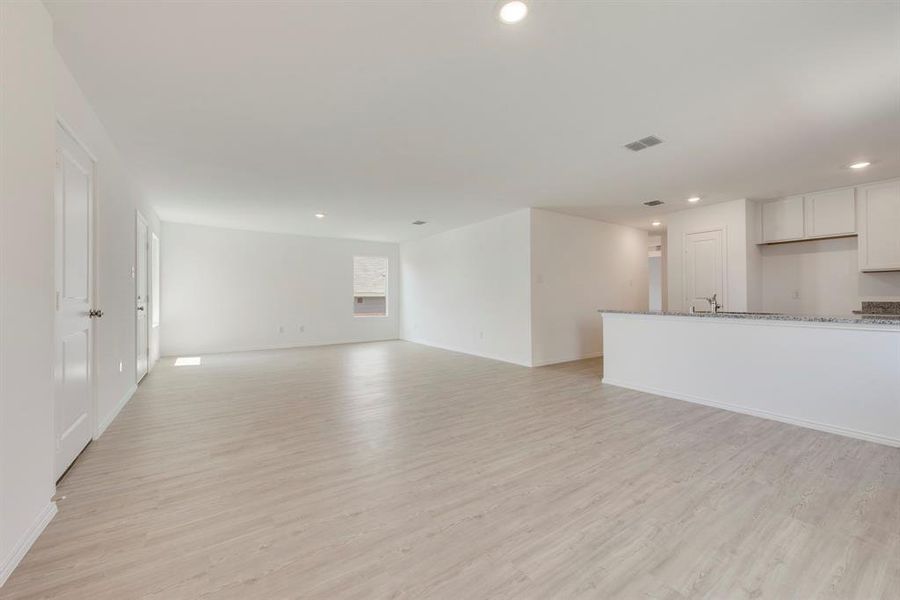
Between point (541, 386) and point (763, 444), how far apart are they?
212 cm

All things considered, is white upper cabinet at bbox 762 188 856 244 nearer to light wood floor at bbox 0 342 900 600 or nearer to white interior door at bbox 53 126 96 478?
light wood floor at bbox 0 342 900 600

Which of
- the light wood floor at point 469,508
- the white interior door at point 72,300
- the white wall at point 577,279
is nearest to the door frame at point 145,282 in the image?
the light wood floor at point 469,508

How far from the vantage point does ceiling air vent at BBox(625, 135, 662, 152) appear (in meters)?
3.18

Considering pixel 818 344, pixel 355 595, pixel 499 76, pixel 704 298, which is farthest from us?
pixel 704 298

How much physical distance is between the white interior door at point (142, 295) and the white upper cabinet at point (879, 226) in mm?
8562

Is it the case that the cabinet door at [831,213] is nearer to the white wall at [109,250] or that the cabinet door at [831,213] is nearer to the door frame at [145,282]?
the white wall at [109,250]

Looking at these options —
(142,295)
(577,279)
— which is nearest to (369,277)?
(142,295)

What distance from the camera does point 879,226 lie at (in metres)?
4.34

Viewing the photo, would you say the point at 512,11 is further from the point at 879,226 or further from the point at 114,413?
the point at 879,226

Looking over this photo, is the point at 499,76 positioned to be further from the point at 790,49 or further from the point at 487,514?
the point at 487,514

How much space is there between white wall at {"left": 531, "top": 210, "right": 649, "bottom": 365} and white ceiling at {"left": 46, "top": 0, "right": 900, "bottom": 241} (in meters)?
1.65

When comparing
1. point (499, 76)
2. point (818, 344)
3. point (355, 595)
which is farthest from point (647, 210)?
point (355, 595)

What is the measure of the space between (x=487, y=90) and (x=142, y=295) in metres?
5.04

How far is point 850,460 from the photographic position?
2.48 meters
